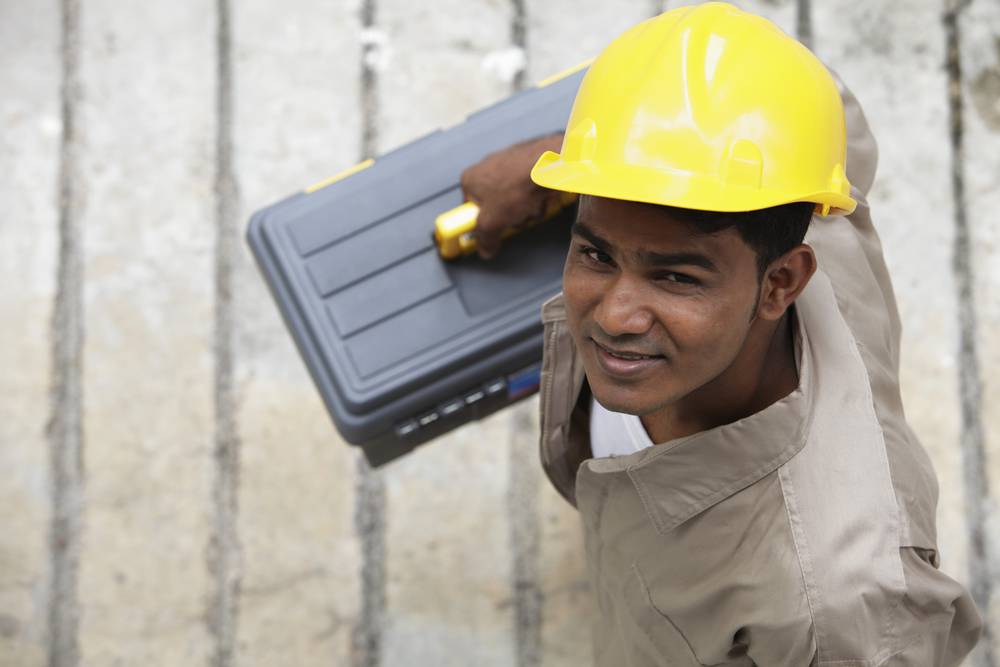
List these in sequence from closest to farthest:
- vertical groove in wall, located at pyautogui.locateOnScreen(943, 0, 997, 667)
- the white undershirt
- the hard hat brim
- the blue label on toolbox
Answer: the hard hat brim, the white undershirt, the blue label on toolbox, vertical groove in wall, located at pyautogui.locateOnScreen(943, 0, 997, 667)

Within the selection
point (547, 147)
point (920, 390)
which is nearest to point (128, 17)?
point (547, 147)

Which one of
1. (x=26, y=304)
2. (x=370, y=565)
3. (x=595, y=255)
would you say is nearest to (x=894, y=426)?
(x=595, y=255)

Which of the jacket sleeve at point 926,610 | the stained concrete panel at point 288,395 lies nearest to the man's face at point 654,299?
the jacket sleeve at point 926,610

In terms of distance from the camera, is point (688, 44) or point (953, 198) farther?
point (953, 198)

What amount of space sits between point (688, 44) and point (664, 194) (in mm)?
191

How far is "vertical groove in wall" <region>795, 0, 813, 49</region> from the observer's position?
281 centimetres

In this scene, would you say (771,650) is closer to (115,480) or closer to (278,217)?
(278,217)

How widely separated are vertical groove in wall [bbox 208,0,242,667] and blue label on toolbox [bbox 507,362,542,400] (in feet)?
3.02

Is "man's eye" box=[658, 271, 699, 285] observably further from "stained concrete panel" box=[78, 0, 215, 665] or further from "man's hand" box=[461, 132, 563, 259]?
"stained concrete panel" box=[78, 0, 215, 665]

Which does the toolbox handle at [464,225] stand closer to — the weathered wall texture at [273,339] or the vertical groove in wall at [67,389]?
the weathered wall texture at [273,339]

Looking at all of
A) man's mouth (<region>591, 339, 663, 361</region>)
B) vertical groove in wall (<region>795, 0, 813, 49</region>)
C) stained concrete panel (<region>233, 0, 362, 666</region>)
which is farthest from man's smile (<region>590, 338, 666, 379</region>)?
vertical groove in wall (<region>795, 0, 813, 49</region>)

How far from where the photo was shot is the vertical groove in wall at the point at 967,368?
8.45ft

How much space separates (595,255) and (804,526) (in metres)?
0.41

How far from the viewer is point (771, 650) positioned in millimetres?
1400
